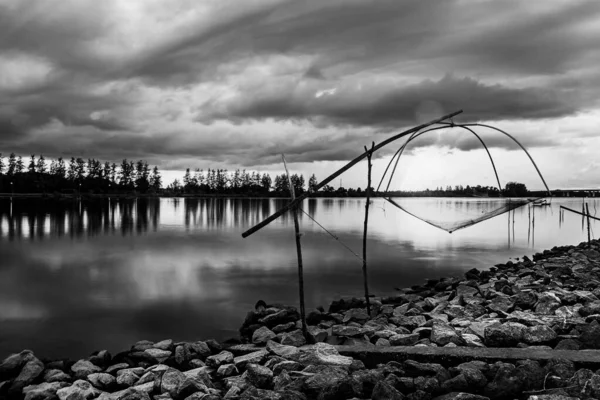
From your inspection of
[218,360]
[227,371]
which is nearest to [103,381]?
[218,360]

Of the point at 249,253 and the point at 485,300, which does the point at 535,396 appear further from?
the point at 249,253

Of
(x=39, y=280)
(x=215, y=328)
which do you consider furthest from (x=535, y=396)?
(x=39, y=280)

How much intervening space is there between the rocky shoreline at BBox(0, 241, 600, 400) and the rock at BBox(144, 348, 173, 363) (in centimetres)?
2

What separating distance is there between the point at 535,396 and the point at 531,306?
202 inches

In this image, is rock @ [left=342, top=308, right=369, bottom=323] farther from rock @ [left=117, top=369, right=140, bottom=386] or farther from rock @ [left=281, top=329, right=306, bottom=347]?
rock @ [left=117, top=369, right=140, bottom=386]

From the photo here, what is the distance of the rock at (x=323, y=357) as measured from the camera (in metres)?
6.01

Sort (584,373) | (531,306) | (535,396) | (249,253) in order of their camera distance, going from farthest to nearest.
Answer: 1. (249,253)
2. (531,306)
3. (584,373)
4. (535,396)

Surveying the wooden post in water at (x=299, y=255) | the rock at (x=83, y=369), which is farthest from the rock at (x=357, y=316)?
the rock at (x=83, y=369)

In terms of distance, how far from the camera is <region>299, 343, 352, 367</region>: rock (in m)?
6.01

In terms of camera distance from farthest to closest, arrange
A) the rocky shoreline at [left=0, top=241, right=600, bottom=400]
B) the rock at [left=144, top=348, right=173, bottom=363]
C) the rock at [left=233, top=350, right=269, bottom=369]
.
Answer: the rock at [left=144, top=348, right=173, bottom=363] < the rock at [left=233, top=350, right=269, bottom=369] < the rocky shoreline at [left=0, top=241, right=600, bottom=400]

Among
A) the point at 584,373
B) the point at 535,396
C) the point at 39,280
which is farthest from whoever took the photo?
the point at 39,280

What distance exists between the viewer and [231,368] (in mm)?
6332

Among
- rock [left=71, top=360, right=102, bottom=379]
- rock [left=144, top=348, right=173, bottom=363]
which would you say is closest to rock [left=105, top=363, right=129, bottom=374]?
rock [left=71, top=360, right=102, bottom=379]

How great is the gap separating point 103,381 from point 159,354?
1.16 meters
